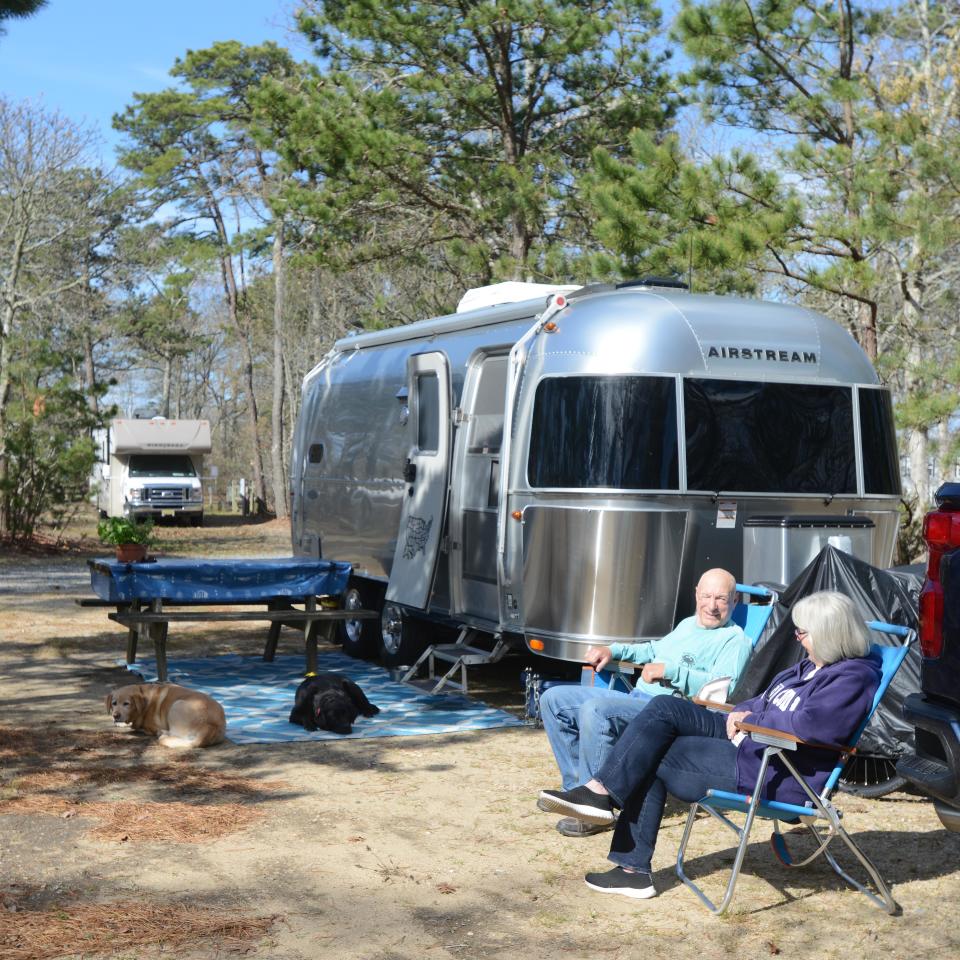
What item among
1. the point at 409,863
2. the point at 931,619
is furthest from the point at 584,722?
the point at 931,619

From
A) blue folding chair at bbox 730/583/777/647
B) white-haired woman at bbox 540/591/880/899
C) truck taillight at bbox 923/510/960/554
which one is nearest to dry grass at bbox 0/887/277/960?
white-haired woman at bbox 540/591/880/899

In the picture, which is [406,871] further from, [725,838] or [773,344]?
[773,344]

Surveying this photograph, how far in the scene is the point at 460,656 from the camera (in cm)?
886

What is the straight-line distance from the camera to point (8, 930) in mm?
4332

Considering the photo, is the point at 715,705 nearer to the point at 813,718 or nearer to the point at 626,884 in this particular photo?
the point at 813,718

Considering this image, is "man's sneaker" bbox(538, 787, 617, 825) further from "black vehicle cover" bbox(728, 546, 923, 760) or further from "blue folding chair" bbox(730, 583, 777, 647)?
"black vehicle cover" bbox(728, 546, 923, 760)

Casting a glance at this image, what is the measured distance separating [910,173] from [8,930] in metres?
10.8

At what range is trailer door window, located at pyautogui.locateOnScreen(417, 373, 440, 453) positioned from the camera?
376 inches

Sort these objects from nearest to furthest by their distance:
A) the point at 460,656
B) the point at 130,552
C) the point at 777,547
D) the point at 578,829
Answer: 1. the point at 578,829
2. the point at 777,547
3. the point at 460,656
4. the point at 130,552

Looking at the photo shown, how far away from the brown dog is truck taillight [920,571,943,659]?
175 inches

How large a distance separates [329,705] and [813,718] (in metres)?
3.88

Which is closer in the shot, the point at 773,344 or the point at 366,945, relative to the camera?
the point at 366,945

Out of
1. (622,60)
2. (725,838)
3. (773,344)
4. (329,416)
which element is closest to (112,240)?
(622,60)

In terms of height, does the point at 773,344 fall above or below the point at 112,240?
below
